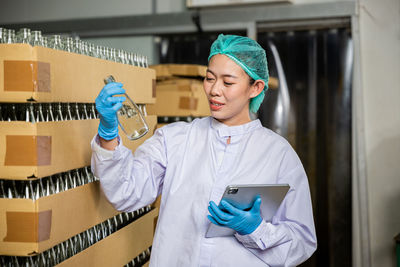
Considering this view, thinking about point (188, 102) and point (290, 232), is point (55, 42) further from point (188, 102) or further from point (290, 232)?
point (188, 102)

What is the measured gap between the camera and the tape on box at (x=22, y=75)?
1.36 m

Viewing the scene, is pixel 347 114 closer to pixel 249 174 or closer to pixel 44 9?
pixel 249 174

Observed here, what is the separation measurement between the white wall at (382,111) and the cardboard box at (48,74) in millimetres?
2092

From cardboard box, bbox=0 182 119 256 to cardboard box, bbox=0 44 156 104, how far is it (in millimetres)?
304

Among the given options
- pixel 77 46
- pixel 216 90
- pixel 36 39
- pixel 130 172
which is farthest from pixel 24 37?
pixel 216 90

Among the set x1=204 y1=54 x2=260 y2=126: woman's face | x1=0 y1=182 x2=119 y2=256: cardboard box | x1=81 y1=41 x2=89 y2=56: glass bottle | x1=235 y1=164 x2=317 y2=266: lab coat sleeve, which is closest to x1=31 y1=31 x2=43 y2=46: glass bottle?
x1=81 y1=41 x2=89 y2=56: glass bottle

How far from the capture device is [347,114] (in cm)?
343

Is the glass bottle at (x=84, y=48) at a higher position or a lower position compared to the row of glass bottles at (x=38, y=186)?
higher

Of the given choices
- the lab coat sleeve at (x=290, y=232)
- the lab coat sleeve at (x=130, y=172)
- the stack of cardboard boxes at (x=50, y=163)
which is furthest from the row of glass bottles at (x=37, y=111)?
the lab coat sleeve at (x=290, y=232)

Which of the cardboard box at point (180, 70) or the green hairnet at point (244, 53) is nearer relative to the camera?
the green hairnet at point (244, 53)

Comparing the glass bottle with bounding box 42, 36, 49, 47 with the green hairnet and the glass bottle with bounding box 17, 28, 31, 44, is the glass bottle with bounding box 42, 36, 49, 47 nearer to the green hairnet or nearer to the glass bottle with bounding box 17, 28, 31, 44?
the glass bottle with bounding box 17, 28, 31, 44

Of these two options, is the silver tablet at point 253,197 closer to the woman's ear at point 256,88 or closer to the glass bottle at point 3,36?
the woman's ear at point 256,88

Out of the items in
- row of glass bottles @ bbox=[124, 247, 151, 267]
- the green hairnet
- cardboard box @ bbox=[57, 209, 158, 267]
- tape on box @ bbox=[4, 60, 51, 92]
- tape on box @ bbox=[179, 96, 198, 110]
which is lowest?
row of glass bottles @ bbox=[124, 247, 151, 267]

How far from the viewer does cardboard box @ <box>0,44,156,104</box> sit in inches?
53.7
